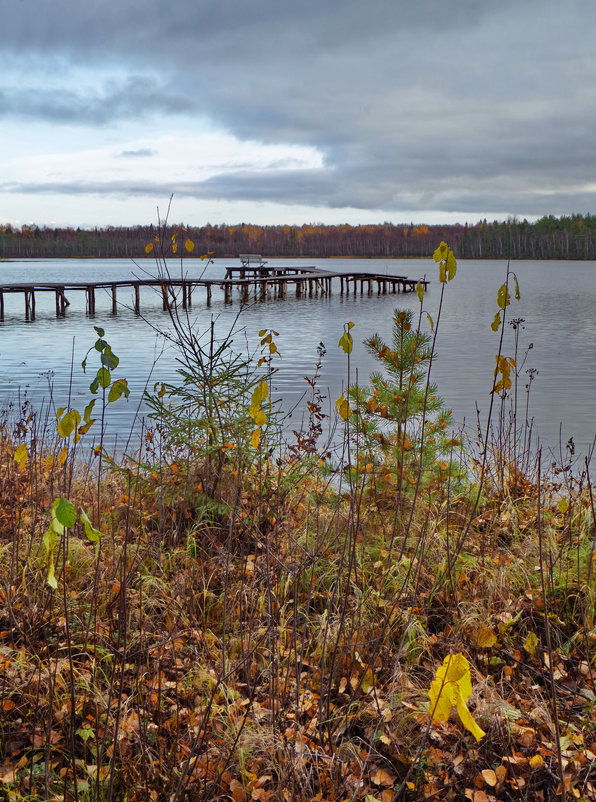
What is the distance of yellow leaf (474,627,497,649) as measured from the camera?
152 inches

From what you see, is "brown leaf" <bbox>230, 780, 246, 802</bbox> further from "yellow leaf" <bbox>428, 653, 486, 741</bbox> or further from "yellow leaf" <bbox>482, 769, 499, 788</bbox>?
"yellow leaf" <bbox>428, 653, 486, 741</bbox>

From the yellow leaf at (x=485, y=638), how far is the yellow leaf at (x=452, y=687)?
2.32 metres

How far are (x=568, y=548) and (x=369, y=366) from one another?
14.9 metres

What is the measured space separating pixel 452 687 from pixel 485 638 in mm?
2454

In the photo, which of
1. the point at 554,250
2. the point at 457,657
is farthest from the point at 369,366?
the point at 554,250

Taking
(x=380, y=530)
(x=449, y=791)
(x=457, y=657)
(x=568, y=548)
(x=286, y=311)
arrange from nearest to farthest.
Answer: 1. (x=457, y=657)
2. (x=449, y=791)
3. (x=568, y=548)
4. (x=380, y=530)
5. (x=286, y=311)

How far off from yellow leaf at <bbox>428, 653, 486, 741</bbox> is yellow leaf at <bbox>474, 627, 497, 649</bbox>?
7.63ft

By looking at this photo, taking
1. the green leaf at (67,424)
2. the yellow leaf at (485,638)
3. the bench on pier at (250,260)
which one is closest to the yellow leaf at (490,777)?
the yellow leaf at (485,638)

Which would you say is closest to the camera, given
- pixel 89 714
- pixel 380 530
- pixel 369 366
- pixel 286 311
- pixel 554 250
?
pixel 89 714

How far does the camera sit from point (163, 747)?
9.91 ft

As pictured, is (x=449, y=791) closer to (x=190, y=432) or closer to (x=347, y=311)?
(x=190, y=432)

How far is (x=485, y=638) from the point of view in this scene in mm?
→ 3902

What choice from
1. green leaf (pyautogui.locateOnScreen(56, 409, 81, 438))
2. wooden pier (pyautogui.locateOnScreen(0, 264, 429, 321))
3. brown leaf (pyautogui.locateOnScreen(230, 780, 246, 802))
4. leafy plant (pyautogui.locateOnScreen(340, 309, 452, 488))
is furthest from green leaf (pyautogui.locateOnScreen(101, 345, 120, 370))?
wooden pier (pyautogui.locateOnScreen(0, 264, 429, 321))

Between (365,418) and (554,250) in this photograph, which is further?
(554,250)
